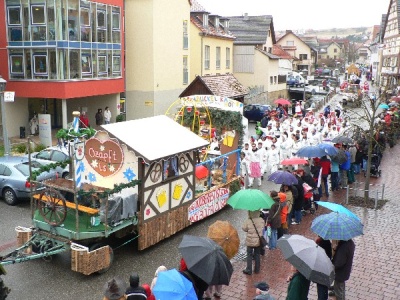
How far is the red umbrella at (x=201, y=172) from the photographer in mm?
12828

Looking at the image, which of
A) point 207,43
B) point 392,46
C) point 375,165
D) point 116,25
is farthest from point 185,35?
point 392,46

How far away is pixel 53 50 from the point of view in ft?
80.7

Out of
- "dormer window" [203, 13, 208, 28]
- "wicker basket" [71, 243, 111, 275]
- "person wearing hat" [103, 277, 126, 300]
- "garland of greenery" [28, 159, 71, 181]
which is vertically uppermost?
"dormer window" [203, 13, 208, 28]

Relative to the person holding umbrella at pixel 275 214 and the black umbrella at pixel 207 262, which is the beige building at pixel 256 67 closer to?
the person holding umbrella at pixel 275 214

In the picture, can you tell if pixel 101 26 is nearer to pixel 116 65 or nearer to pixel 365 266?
pixel 116 65

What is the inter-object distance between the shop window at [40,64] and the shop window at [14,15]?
200 cm

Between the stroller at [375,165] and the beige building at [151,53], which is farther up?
the beige building at [151,53]

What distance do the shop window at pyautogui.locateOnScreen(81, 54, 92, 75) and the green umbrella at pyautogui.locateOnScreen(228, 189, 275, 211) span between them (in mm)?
18468

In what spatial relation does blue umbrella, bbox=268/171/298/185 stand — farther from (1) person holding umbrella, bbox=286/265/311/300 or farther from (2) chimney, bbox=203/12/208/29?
(2) chimney, bbox=203/12/208/29

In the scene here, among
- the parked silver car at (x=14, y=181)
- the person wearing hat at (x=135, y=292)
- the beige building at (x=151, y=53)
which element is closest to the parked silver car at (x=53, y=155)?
the parked silver car at (x=14, y=181)

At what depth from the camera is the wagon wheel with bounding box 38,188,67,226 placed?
978 centimetres

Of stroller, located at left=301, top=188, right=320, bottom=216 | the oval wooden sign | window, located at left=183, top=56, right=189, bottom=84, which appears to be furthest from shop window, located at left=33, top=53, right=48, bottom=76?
stroller, located at left=301, top=188, right=320, bottom=216

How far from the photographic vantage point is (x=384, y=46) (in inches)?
2485

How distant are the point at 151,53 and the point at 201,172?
62.3ft
